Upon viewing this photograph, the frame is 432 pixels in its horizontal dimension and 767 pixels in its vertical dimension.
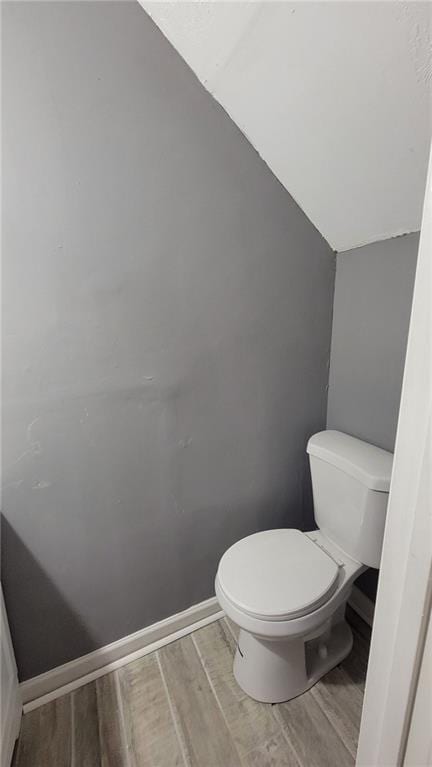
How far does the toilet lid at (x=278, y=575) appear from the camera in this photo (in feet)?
3.35

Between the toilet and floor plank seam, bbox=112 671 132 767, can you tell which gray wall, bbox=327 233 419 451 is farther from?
floor plank seam, bbox=112 671 132 767

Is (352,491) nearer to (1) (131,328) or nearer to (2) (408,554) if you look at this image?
(2) (408,554)

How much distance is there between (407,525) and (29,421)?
3.19ft

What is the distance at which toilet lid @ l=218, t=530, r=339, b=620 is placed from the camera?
40.2 inches

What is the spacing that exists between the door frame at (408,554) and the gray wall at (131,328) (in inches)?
30.8

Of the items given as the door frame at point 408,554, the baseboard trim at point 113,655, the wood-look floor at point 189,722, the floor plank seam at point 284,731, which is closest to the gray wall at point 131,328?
the baseboard trim at point 113,655

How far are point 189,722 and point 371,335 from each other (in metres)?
1.47

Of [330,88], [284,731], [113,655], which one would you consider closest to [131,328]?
[330,88]

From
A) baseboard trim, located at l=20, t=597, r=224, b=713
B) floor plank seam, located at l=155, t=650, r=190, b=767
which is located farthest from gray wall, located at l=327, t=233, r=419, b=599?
floor plank seam, located at l=155, t=650, r=190, b=767

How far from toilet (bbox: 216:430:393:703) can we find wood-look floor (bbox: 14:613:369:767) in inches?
2.3

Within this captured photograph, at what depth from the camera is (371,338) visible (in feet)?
4.21

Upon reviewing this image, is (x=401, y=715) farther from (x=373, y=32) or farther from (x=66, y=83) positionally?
(x=66, y=83)

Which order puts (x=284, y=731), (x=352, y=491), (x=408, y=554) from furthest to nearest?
(x=352, y=491), (x=284, y=731), (x=408, y=554)

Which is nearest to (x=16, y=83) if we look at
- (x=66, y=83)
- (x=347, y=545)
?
(x=66, y=83)
